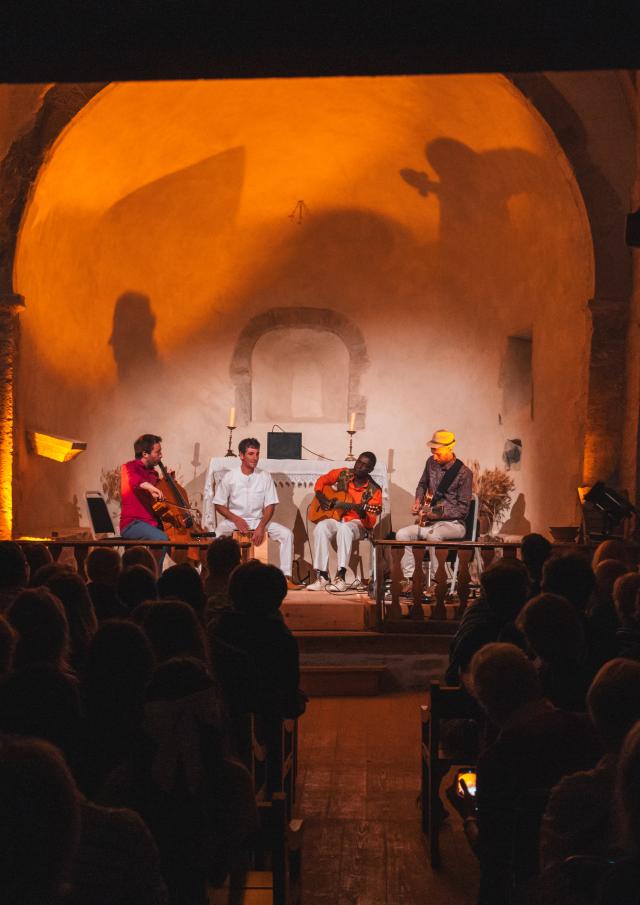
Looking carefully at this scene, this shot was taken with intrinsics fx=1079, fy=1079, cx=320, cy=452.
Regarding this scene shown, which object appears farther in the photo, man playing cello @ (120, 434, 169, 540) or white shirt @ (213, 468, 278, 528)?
white shirt @ (213, 468, 278, 528)

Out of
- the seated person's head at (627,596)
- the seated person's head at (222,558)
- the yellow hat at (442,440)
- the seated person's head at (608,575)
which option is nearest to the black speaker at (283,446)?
the yellow hat at (442,440)

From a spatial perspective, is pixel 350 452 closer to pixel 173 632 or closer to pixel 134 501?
pixel 134 501

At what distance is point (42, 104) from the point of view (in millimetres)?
9594

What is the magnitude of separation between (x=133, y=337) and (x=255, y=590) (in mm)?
9005

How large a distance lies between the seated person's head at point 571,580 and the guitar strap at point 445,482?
246 inches

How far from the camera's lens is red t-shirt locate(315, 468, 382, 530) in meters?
10.8

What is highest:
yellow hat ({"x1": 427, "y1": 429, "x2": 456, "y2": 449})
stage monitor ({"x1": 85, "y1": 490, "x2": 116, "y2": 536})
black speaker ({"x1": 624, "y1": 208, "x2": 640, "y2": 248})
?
black speaker ({"x1": 624, "y1": 208, "x2": 640, "y2": 248})

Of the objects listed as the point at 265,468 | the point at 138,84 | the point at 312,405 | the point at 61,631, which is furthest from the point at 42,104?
the point at 61,631

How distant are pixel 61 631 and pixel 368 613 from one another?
5500 mm

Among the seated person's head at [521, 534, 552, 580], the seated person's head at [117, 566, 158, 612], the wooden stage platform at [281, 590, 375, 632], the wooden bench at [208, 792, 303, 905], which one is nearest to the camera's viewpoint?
the wooden bench at [208, 792, 303, 905]

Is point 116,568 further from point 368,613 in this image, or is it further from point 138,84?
point 138,84

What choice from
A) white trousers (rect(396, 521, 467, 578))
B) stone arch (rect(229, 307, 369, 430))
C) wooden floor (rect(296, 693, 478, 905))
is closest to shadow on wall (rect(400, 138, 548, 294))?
stone arch (rect(229, 307, 369, 430))

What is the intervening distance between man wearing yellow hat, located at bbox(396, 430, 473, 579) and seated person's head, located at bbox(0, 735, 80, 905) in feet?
28.9

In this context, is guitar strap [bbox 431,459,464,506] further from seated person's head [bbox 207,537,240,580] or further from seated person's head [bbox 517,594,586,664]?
seated person's head [bbox 517,594,586,664]
